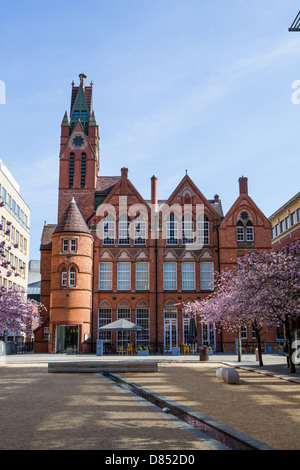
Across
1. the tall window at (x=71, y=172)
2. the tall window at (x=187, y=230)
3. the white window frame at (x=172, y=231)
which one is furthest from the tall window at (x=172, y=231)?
the tall window at (x=71, y=172)

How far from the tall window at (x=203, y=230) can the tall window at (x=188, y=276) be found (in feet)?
8.33

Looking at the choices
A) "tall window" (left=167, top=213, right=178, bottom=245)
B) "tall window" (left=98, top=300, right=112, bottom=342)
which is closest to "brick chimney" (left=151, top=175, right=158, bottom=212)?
"tall window" (left=167, top=213, right=178, bottom=245)

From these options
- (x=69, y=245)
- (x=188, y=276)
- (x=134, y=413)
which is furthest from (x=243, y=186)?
(x=134, y=413)

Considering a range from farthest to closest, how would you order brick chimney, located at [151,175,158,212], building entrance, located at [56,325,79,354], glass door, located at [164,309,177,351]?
brick chimney, located at [151,175,158,212] < glass door, located at [164,309,177,351] < building entrance, located at [56,325,79,354]

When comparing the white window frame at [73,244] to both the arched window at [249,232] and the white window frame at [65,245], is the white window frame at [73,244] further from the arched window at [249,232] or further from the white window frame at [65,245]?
the arched window at [249,232]

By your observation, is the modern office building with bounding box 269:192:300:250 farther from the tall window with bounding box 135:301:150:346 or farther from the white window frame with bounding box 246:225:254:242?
the tall window with bounding box 135:301:150:346

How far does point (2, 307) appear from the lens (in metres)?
28.2

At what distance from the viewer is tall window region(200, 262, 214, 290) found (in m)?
46.4

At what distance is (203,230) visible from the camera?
47.9 metres

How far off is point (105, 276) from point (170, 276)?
20.4ft

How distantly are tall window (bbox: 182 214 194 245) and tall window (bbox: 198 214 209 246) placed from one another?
0.78m

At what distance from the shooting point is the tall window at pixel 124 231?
47.4 m
